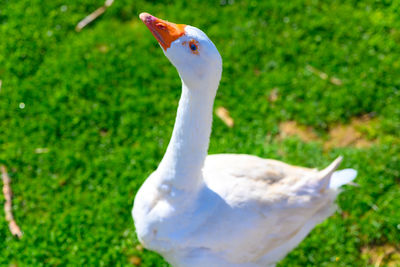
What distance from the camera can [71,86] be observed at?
509 centimetres

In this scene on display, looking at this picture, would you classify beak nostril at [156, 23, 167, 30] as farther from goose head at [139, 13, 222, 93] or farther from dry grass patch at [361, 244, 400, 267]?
dry grass patch at [361, 244, 400, 267]

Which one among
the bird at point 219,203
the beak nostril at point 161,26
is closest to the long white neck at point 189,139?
the bird at point 219,203

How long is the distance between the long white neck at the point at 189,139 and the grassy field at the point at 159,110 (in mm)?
1338

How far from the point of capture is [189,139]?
9.52 feet

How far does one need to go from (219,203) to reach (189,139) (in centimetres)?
57

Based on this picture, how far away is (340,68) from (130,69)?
96.9 inches

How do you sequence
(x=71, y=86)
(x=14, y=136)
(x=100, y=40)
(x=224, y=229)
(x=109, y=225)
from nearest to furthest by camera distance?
(x=224, y=229)
(x=109, y=225)
(x=14, y=136)
(x=71, y=86)
(x=100, y=40)

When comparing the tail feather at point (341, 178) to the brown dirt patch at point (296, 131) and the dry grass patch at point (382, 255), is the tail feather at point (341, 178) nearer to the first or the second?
the dry grass patch at point (382, 255)

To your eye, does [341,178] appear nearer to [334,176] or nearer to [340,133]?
[334,176]

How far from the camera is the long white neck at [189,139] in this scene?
8.92 ft

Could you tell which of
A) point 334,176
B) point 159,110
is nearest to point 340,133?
point 334,176

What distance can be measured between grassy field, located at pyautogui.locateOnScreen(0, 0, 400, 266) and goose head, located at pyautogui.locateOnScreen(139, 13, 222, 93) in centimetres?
214

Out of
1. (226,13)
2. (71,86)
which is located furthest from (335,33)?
(71,86)

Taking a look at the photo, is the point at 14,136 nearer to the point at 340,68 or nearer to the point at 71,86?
the point at 71,86
